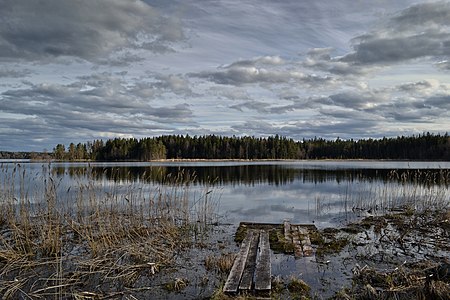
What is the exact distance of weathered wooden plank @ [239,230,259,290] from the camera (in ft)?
27.0

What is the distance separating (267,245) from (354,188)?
2137cm

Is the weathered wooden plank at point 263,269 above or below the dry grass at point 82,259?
above

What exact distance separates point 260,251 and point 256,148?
12477 centimetres

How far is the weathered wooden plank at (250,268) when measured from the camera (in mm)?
8242

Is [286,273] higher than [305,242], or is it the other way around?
[305,242]

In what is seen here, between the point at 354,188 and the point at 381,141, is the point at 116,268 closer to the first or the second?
the point at 354,188

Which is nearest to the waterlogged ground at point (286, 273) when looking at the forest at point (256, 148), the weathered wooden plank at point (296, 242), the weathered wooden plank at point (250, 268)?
the weathered wooden plank at point (296, 242)

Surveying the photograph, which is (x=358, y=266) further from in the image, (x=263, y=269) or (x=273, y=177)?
(x=273, y=177)

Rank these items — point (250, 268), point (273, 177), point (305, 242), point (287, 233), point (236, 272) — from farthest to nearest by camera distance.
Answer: point (273, 177) < point (287, 233) < point (305, 242) < point (250, 268) < point (236, 272)

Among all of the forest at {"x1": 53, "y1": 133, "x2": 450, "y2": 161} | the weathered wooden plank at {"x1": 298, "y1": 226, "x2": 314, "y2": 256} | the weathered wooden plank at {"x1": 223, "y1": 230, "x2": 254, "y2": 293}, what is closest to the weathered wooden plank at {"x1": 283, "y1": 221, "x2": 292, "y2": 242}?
the weathered wooden plank at {"x1": 298, "y1": 226, "x2": 314, "y2": 256}

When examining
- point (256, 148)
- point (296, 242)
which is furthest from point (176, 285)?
point (256, 148)

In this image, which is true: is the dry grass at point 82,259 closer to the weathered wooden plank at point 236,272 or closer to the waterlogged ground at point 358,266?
the waterlogged ground at point 358,266

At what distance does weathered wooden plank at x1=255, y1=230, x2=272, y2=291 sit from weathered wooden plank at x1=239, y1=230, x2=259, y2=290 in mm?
124

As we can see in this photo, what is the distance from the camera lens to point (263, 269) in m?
9.27
